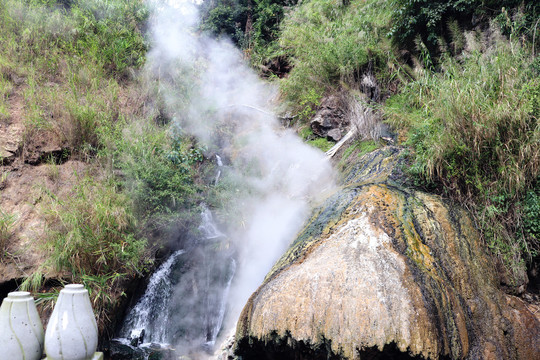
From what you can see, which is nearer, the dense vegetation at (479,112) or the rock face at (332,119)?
the dense vegetation at (479,112)

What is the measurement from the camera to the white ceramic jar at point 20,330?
249 cm

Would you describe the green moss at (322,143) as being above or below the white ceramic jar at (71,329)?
above

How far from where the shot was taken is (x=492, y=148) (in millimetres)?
3088

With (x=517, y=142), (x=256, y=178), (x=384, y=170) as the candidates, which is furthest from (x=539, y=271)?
(x=256, y=178)

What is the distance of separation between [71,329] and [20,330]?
1.36ft

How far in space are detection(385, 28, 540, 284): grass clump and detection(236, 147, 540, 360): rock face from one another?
25 cm

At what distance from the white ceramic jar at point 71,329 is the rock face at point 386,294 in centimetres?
125

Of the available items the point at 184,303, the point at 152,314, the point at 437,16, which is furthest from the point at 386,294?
the point at 437,16

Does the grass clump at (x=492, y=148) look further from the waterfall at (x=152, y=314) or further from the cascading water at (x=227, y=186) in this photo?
the waterfall at (x=152, y=314)

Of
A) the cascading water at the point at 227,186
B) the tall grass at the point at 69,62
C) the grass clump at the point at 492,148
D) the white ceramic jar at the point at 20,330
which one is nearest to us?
the white ceramic jar at the point at 20,330

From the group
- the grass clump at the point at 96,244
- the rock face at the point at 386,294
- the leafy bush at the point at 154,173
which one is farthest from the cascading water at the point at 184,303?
the rock face at the point at 386,294

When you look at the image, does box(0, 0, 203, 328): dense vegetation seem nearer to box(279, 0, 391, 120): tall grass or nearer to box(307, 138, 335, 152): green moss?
box(307, 138, 335, 152): green moss

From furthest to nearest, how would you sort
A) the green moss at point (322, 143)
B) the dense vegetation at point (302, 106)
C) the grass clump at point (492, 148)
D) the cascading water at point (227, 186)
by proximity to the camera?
1. the green moss at point (322, 143)
2. the cascading water at point (227, 186)
3. the dense vegetation at point (302, 106)
4. the grass clump at point (492, 148)

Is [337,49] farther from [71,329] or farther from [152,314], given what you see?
[71,329]
